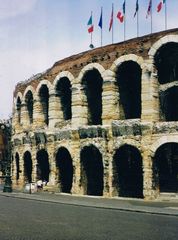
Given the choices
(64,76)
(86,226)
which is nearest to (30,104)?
(64,76)

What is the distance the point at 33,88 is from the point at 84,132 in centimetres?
751

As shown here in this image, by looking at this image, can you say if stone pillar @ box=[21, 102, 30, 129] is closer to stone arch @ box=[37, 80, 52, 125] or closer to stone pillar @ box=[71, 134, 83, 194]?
stone arch @ box=[37, 80, 52, 125]

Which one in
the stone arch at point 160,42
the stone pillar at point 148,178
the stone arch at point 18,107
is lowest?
the stone pillar at point 148,178

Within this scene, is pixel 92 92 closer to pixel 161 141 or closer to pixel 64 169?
pixel 64 169

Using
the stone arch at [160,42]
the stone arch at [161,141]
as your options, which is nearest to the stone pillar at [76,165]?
the stone arch at [161,141]

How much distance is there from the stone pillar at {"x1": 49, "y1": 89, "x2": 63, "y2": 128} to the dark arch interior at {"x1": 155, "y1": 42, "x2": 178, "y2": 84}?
783 centimetres

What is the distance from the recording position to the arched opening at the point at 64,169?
2775 centimetres

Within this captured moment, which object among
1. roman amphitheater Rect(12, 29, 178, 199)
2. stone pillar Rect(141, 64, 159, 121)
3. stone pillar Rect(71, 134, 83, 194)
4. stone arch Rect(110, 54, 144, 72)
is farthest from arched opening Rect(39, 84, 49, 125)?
stone pillar Rect(141, 64, 159, 121)

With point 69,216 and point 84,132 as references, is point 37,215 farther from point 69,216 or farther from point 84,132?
point 84,132

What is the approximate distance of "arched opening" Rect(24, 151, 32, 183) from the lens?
3209cm

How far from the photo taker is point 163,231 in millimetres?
11508

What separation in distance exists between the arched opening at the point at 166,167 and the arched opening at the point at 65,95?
8214 millimetres

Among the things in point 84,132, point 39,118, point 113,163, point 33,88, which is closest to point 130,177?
point 113,163

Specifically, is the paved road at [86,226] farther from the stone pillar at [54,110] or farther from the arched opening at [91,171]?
the stone pillar at [54,110]
